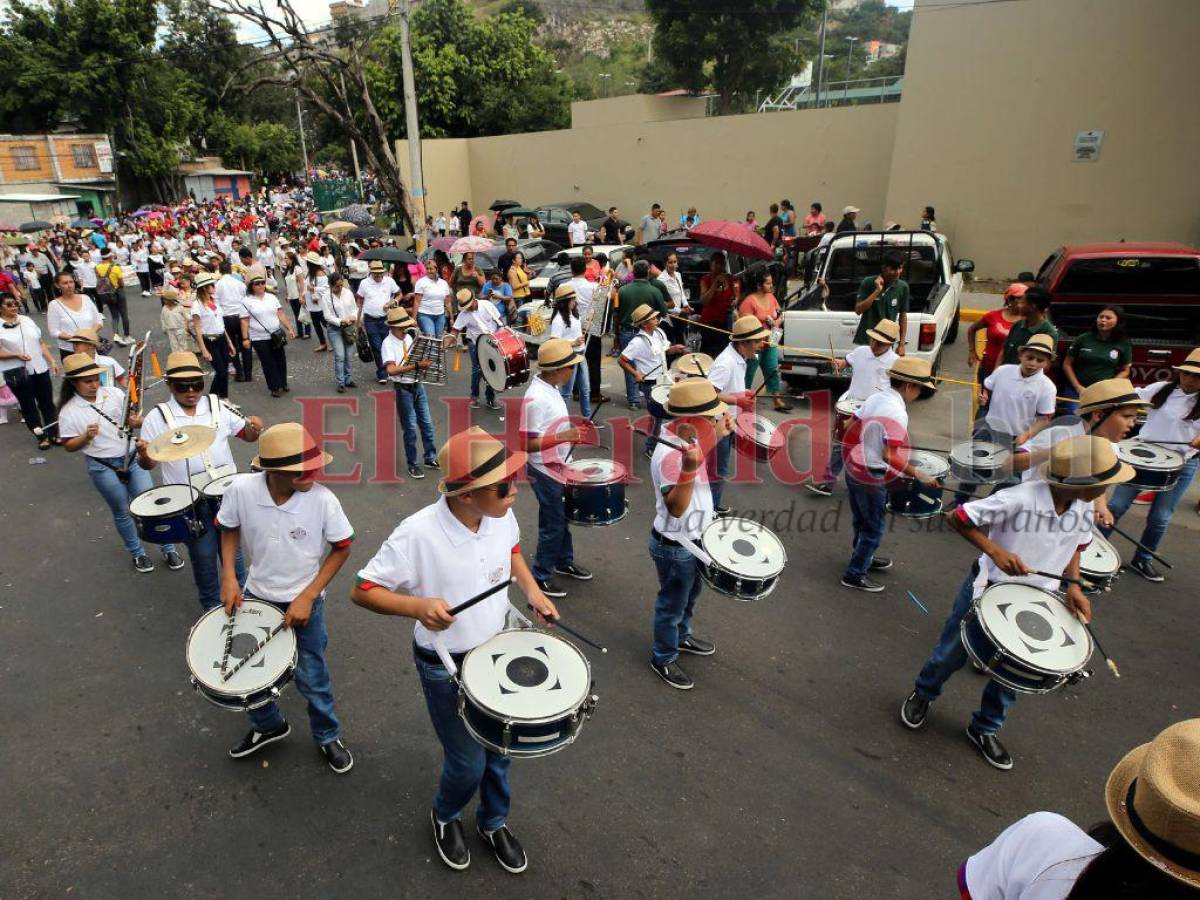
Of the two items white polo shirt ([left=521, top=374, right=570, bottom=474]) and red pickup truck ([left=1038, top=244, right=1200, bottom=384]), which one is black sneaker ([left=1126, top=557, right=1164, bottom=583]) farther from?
white polo shirt ([left=521, top=374, right=570, bottom=474])

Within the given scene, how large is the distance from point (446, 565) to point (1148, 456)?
551 centimetres

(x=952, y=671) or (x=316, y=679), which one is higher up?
(x=316, y=679)

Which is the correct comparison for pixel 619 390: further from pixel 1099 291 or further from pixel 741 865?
pixel 741 865

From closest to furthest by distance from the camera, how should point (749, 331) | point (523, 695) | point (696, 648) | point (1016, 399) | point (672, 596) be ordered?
point (523, 695) → point (672, 596) → point (696, 648) → point (1016, 399) → point (749, 331)

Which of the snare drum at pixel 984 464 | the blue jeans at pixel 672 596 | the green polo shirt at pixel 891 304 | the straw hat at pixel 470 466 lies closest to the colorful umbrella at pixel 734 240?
the green polo shirt at pixel 891 304

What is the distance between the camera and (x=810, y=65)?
48.4 meters

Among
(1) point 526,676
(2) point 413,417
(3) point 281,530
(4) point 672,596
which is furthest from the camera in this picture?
(2) point 413,417

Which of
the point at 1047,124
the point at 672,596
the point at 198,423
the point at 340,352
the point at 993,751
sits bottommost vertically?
the point at 993,751

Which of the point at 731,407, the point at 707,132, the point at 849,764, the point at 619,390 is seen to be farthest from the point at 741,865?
the point at 707,132

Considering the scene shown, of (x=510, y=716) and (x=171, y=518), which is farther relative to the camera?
(x=171, y=518)

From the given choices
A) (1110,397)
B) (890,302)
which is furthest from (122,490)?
(890,302)

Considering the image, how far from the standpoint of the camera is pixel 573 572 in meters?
6.05

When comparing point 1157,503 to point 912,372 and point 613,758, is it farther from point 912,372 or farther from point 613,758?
point 613,758

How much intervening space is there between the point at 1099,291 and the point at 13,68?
58301mm
